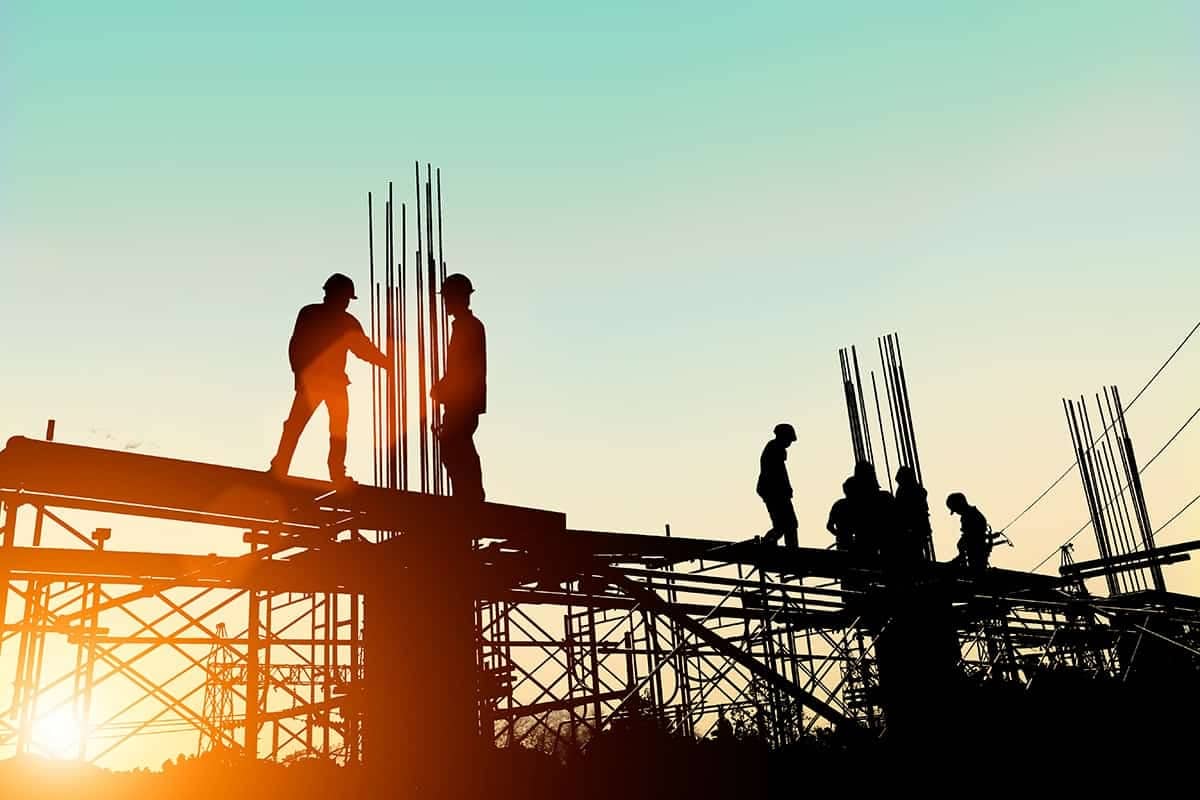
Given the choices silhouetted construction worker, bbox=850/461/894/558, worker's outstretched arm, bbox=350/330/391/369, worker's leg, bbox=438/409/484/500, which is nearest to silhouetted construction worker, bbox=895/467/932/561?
silhouetted construction worker, bbox=850/461/894/558

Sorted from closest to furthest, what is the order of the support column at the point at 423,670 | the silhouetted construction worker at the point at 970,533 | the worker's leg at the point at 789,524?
the support column at the point at 423,670
the worker's leg at the point at 789,524
the silhouetted construction worker at the point at 970,533

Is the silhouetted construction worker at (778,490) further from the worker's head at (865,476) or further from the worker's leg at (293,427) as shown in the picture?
the worker's leg at (293,427)

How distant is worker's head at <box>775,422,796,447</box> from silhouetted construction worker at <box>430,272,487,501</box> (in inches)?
197

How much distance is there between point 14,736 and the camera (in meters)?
12.9

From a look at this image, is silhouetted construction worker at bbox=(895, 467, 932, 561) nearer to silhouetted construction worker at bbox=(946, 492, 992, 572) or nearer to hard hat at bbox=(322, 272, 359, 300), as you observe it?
silhouetted construction worker at bbox=(946, 492, 992, 572)

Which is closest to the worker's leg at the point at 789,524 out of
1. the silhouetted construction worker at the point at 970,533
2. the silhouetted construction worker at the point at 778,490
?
the silhouetted construction worker at the point at 778,490

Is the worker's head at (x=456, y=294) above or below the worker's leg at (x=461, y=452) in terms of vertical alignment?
above

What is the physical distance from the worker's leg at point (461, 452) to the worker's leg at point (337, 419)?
775 mm

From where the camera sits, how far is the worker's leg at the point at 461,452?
8.00m

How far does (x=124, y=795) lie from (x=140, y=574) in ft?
13.1

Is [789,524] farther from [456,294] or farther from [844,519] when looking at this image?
[456,294]

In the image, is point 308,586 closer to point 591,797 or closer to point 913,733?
point 591,797

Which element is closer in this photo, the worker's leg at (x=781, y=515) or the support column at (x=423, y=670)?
the support column at (x=423, y=670)

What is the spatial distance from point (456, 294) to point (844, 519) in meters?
6.91
